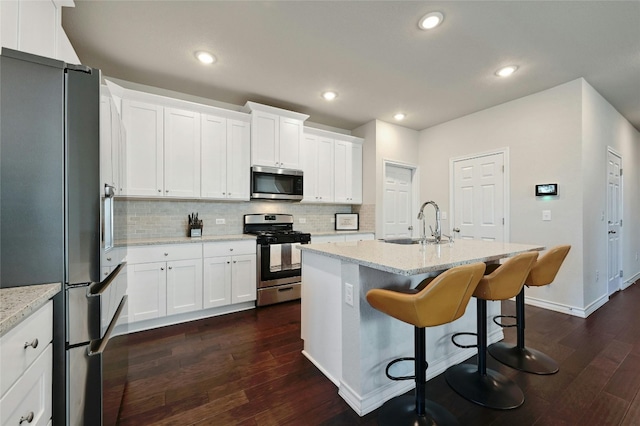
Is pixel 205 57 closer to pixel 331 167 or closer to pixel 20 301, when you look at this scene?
pixel 331 167

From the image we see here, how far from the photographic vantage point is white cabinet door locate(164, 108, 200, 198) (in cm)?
302

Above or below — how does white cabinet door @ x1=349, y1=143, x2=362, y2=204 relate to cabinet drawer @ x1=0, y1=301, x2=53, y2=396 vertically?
above

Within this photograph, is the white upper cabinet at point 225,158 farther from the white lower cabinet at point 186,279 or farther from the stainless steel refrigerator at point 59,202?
the stainless steel refrigerator at point 59,202

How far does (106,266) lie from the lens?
1.29 metres

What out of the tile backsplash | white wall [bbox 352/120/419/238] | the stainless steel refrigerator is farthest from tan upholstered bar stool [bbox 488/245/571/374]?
the stainless steel refrigerator

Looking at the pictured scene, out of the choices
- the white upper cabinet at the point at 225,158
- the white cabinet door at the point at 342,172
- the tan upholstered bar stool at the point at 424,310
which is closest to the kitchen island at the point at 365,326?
the tan upholstered bar stool at the point at 424,310

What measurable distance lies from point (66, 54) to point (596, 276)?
5693 mm

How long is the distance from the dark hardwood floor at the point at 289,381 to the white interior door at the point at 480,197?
4.65 ft

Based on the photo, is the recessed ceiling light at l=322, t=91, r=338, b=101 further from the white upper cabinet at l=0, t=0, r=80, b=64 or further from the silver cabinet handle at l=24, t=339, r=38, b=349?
the silver cabinet handle at l=24, t=339, r=38, b=349

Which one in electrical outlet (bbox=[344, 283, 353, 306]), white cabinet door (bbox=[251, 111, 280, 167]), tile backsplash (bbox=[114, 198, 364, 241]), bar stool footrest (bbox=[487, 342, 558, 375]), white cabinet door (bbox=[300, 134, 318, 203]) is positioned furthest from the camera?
white cabinet door (bbox=[300, 134, 318, 203])

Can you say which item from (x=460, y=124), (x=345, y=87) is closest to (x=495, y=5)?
(x=345, y=87)

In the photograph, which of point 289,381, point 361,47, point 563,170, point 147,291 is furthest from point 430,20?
point 147,291

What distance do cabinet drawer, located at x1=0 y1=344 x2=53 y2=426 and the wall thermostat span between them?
439 centimetres

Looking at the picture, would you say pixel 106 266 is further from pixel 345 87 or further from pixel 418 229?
pixel 418 229
